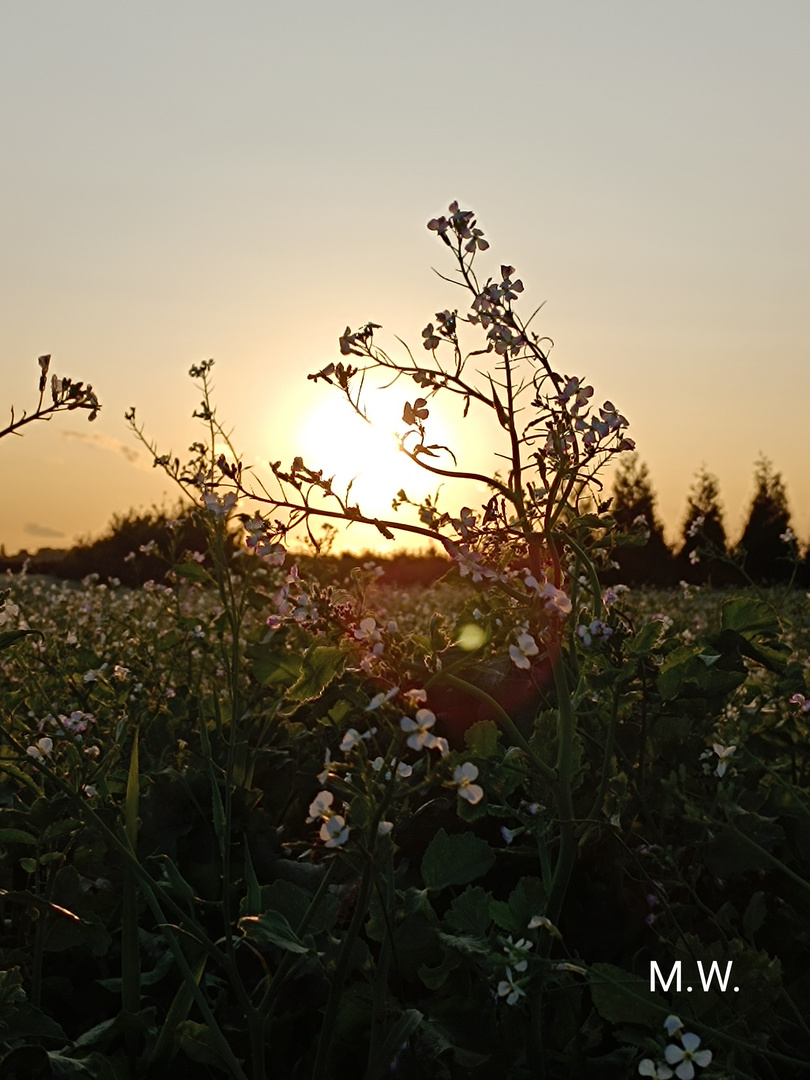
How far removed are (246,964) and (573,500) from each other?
1407 mm

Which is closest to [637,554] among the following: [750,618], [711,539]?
[711,539]

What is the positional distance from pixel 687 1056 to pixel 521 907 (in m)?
0.42

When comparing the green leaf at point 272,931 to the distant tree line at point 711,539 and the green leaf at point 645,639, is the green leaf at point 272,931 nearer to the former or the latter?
the green leaf at point 645,639

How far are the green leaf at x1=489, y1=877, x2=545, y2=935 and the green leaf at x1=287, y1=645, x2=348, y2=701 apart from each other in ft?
1.70

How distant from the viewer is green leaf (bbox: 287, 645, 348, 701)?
1.88 m

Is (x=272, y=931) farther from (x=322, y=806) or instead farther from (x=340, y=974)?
(x=322, y=806)

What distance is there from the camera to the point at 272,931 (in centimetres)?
161

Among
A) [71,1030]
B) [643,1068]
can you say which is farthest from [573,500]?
[71,1030]

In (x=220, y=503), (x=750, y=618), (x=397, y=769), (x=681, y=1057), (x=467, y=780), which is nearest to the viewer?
(x=467, y=780)

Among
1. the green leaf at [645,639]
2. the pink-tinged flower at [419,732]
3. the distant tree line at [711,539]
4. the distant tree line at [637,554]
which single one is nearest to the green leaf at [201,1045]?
the pink-tinged flower at [419,732]

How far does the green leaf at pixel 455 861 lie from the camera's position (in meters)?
1.90

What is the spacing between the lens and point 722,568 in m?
26.8

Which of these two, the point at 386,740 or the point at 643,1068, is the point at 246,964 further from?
the point at 643,1068

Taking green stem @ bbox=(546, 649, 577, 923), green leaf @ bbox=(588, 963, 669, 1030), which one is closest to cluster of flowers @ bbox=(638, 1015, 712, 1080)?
green leaf @ bbox=(588, 963, 669, 1030)
